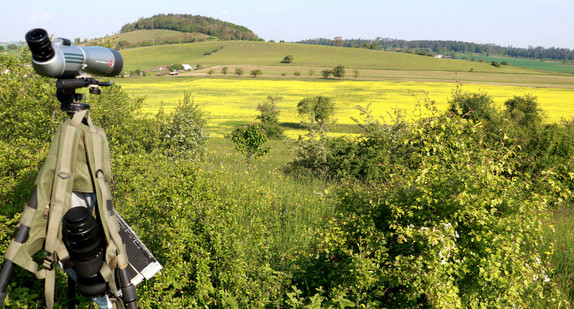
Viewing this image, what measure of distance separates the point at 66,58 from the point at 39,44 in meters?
0.23

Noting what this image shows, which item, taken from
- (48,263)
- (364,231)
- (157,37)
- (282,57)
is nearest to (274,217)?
(364,231)

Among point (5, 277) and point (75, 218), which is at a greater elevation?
point (75, 218)

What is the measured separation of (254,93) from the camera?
4978 centimetres

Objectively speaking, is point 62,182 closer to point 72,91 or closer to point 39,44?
point 72,91

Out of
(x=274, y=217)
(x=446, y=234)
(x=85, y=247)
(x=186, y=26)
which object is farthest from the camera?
(x=186, y=26)

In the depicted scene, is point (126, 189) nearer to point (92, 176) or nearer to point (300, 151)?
point (92, 176)

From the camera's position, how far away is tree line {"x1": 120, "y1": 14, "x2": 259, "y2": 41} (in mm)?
136000

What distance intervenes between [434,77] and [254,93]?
35.3 meters

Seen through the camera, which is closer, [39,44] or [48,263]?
[39,44]

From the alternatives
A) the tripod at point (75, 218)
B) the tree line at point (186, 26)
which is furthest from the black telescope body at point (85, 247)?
the tree line at point (186, 26)

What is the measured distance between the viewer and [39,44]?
2193mm

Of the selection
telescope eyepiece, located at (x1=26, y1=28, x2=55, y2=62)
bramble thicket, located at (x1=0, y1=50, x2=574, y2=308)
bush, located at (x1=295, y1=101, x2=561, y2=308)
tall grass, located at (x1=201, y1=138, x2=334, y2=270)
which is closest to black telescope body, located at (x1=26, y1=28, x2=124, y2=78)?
telescope eyepiece, located at (x1=26, y1=28, x2=55, y2=62)

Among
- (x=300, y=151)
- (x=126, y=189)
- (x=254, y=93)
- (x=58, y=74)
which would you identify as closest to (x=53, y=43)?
(x=58, y=74)

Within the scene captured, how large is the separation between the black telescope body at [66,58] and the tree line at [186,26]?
137m
